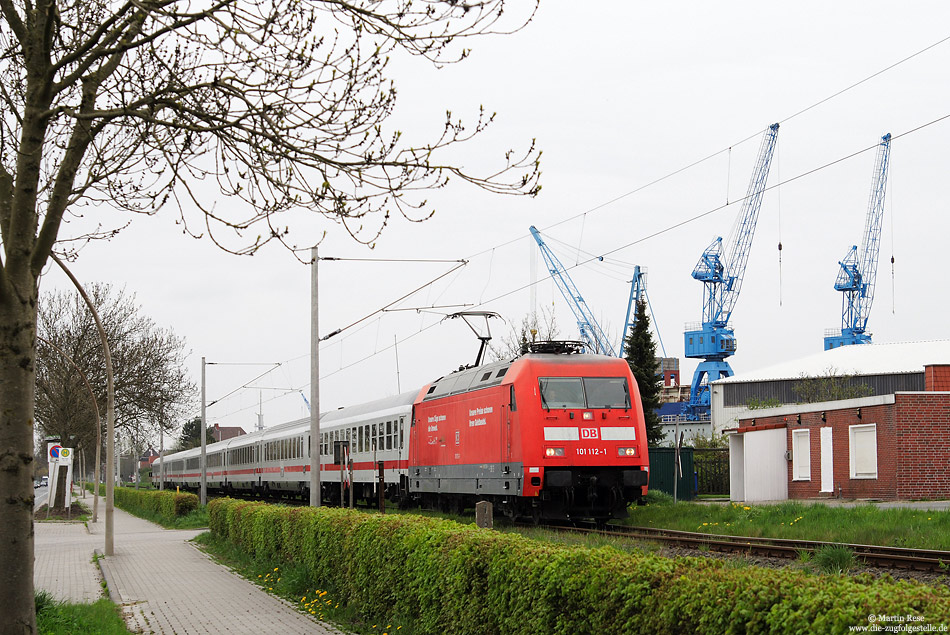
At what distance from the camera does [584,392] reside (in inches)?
773

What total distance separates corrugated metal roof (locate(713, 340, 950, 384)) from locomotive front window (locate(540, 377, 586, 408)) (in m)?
50.7

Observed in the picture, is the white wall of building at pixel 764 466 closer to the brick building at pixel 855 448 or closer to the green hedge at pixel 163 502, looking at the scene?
the brick building at pixel 855 448

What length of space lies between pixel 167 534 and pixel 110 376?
847 centimetres

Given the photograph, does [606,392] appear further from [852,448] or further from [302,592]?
[852,448]

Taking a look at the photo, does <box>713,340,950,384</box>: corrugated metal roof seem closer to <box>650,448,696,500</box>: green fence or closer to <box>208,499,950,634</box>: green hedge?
<box>650,448,696,500</box>: green fence

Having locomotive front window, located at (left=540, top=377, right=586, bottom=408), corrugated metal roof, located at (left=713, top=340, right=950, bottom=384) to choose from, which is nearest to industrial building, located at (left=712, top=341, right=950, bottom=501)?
locomotive front window, located at (left=540, top=377, right=586, bottom=408)

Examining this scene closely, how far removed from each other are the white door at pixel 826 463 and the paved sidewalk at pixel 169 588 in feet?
56.4

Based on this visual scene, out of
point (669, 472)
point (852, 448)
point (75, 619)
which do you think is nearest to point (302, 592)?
point (75, 619)

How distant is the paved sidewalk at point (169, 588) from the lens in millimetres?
12211

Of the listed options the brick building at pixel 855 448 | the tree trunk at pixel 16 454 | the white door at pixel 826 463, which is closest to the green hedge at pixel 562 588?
the tree trunk at pixel 16 454

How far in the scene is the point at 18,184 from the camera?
7.63 m

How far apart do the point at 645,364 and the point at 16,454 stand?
5479 cm

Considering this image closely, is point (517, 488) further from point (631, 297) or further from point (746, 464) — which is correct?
point (631, 297)

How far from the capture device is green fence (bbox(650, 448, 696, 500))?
3616 cm
